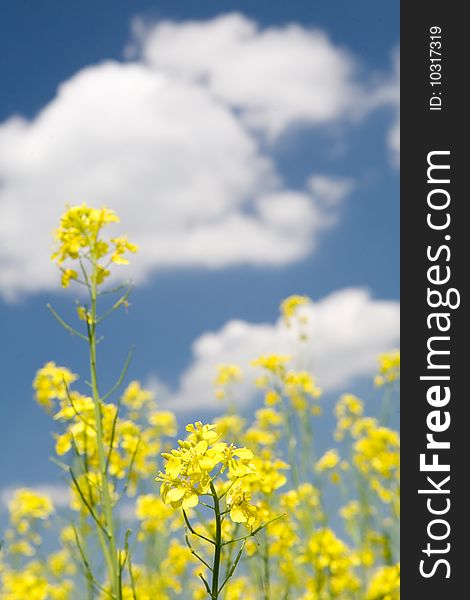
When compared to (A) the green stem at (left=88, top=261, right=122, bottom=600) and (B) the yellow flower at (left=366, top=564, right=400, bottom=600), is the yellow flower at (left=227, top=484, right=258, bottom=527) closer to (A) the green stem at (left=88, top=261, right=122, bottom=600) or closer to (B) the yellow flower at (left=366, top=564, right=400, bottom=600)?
(A) the green stem at (left=88, top=261, right=122, bottom=600)

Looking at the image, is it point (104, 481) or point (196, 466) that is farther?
point (104, 481)

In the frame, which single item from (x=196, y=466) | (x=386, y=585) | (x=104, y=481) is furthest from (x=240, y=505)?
(x=386, y=585)

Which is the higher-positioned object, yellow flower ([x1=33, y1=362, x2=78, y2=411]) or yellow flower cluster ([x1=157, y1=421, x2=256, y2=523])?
yellow flower ([x1=33, y1=362, x2=78, y2=411])

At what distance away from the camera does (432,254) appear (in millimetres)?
3469

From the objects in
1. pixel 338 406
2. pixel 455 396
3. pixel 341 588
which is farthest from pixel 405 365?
pixel 338 406

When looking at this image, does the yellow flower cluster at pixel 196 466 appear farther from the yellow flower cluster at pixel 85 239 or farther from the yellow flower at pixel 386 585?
the yellow flower at pixel 386 585

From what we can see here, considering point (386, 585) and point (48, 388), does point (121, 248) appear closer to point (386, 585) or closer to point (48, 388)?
point (48, 388)

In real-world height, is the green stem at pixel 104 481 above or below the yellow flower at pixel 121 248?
below

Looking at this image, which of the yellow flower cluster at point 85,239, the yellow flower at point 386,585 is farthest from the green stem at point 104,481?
the yellow flower at point 386,585

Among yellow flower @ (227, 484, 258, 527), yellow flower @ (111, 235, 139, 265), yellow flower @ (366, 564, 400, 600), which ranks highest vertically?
yellow flower @ (111, 235, 139, 265)

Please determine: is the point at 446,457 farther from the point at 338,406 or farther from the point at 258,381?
the point at 338,406

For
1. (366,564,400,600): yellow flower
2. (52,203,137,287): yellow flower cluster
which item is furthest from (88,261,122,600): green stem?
(366,564,400,600): yellow flower

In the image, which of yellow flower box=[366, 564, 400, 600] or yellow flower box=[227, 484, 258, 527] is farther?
yellow flower box=[366, 564, 400, 600]

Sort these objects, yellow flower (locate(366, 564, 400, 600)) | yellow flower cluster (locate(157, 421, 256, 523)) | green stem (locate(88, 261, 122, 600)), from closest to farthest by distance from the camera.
A: 1. yellow flower cluster (locate(157, 421, 256, 523))
2. green stem (locate(88, 261, 122, 600))
3. yellow flower (locate(366, 564, 400, 600))
